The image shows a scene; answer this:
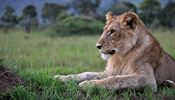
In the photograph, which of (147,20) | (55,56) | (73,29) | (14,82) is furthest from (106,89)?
(147,20)

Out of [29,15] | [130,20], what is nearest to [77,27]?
[29,15]

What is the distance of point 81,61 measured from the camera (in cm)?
951

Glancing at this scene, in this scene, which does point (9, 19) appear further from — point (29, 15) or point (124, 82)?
point (124, 82)

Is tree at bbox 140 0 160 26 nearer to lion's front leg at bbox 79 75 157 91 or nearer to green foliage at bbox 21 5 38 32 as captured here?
green foliage at bbox 21 5 38 32

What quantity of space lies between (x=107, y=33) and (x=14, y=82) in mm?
1384

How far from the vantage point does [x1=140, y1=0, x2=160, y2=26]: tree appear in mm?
25578

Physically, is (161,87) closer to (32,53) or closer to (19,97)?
(19,97)

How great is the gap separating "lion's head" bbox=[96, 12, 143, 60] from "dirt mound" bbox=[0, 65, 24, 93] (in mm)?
1136

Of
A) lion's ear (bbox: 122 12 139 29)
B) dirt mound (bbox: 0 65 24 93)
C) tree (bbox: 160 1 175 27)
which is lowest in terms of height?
tree (bbox: 160 1 175 27)

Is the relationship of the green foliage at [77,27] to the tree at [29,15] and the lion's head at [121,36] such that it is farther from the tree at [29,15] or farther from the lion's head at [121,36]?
the lion's head at [121,36]

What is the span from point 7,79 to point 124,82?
4.40 ft

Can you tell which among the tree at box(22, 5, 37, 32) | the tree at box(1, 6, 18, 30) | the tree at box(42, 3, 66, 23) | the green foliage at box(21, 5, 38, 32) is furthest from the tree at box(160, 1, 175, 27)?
the tree at box(1, 6, 18, 30)

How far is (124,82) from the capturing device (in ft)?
16.0

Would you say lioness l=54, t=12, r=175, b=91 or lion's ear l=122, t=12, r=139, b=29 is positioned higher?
lion's ear l=122, t=12, r=139, b=29
